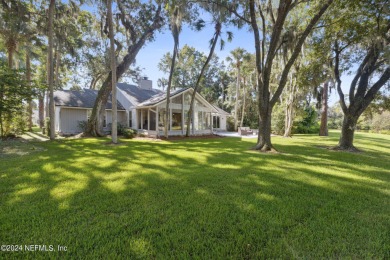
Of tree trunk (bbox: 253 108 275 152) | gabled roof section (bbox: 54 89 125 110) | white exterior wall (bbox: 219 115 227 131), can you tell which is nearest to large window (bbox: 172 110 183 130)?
gabled roof section (bbox: 54 89 125 110)

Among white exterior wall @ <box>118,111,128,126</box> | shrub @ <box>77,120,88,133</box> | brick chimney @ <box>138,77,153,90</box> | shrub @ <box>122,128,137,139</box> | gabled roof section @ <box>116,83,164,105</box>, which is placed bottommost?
shrub @ <box>122,128,137,139</box>

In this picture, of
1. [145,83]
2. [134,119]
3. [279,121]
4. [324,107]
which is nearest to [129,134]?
[134,119]

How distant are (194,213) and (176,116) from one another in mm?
15297

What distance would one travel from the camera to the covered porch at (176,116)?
642 inches

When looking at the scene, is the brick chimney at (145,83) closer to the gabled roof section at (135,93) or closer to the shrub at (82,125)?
the gabled roof section at (135,93)

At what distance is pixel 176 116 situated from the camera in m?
17.9

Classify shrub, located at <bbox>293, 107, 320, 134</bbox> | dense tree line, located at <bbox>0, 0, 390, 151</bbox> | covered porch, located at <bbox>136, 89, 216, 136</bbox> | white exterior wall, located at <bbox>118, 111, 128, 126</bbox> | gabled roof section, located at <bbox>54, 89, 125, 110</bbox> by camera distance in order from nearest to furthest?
dense tree line, located at <bbox>0, 0, 390, 151</bbox>, covered porch, located at <bbox>136, 89, 216, 136</bbox>, gabled roof section, located at <bbox>54, 89, 125, 110</bbox>, white exterior wall, located at <bbox>118, 111, 128, 126</bbox>, shrub, located at <bbox>293, 107, 320, 134</bbox>

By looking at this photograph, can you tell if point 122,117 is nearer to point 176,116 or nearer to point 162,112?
point 162,112

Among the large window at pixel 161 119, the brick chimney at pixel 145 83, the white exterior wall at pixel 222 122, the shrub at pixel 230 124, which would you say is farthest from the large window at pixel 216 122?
the large window at pixel 161 119

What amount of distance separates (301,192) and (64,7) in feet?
58.8

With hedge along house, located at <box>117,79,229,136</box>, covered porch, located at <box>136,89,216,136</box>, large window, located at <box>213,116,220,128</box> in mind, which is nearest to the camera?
hedge along house, located at <box>117,79,229,136</box>

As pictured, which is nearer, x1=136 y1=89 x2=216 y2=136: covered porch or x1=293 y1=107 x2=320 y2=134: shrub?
x1=136 y1=89 x2=216 y2=136: covered porch

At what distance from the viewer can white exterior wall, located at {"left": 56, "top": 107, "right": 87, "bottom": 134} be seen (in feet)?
54.7

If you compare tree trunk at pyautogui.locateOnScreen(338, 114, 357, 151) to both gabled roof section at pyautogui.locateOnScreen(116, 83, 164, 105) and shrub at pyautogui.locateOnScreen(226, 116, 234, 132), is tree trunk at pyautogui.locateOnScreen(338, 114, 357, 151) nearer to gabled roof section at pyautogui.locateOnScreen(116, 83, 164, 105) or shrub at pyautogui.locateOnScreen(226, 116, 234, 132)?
gabled roof section at pyautogui.locateOnScreen(116, 83, 164, 105)
